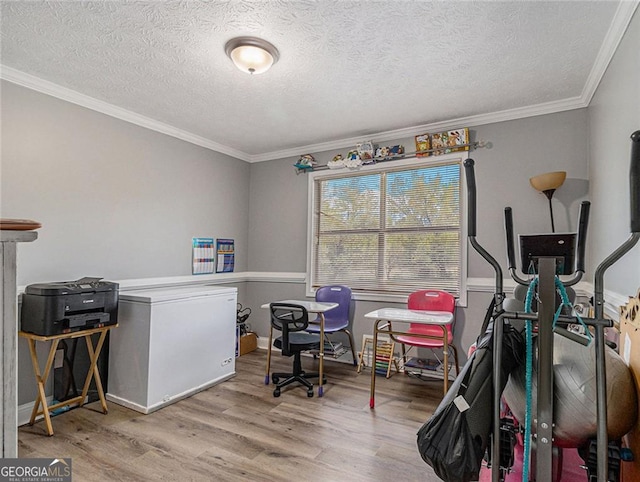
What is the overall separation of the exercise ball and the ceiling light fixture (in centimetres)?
225

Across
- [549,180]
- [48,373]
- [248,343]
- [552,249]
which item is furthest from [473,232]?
[248,343]

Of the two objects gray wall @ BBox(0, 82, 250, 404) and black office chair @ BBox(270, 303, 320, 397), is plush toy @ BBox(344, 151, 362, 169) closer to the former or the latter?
gray wall @ BBox(0, 82, 250, 404)

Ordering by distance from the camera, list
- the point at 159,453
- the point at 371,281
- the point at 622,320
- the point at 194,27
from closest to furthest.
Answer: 1. the point at 622,320
2. the point at 194,27
3. the point at 159,453
4. the point at 371,281

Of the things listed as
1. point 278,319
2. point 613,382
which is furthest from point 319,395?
point 613,382

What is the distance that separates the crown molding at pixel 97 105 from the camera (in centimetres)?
261

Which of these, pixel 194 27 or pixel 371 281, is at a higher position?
pixel 194 27

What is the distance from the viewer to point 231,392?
10.5 feet

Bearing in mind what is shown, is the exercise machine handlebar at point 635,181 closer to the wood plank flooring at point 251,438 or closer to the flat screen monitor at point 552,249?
the flat screen monitor at point 552,249

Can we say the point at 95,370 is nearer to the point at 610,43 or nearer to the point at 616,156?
the point at 616,156

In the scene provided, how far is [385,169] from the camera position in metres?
3.93

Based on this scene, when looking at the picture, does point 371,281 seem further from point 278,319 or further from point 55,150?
point 55,150

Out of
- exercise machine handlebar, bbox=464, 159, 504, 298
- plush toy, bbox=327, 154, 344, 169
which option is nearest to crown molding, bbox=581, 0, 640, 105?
exercise machine handlebar, bbox=464, 159, 504, 298

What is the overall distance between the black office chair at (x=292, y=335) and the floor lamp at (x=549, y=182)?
2252mm

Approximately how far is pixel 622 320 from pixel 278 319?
7.66 ft
